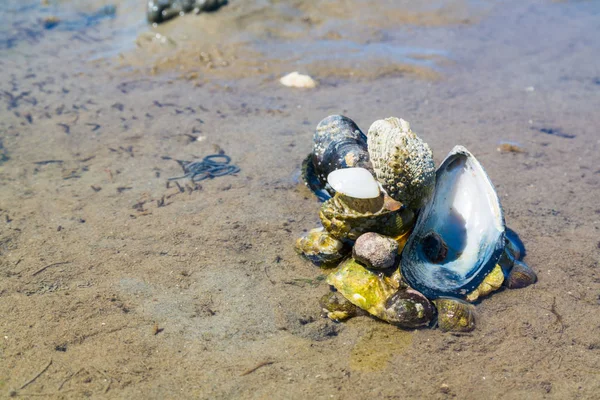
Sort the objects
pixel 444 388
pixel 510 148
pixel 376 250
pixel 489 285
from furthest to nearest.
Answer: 1. pixel 510 148
2. pixel 489 285
3. pixel 376 250
4. pixel 444 388

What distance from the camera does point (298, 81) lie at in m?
7.35

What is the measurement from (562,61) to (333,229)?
19.5 ft

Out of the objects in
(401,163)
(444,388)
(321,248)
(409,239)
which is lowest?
→ (444,388)

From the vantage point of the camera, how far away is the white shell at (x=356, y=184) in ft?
12.1

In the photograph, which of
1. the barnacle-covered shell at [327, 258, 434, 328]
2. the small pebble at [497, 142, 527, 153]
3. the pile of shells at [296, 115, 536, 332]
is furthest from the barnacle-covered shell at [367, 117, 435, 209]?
the small pebble at [497, 142, 527, 153]

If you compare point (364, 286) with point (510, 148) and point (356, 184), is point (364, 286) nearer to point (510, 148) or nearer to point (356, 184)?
point (356, 184)

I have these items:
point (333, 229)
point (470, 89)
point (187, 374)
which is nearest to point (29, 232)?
point (187, 374)

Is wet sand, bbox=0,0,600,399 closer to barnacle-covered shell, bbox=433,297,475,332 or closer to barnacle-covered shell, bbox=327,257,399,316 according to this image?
barnacle-covered shell, bbox=433,297,475,332

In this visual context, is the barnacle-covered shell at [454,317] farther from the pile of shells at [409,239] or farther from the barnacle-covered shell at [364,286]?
the barnacle-covered shell at [364,286]

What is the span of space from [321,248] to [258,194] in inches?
48.5

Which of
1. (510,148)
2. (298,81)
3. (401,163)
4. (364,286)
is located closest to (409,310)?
(364,286)

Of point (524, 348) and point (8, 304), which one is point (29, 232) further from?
point (524, 348)

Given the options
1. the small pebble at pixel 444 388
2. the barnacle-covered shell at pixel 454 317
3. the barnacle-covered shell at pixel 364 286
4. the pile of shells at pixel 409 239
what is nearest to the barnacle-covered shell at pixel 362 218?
the pile of shells at pixel 409 239

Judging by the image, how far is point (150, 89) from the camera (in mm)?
7363
